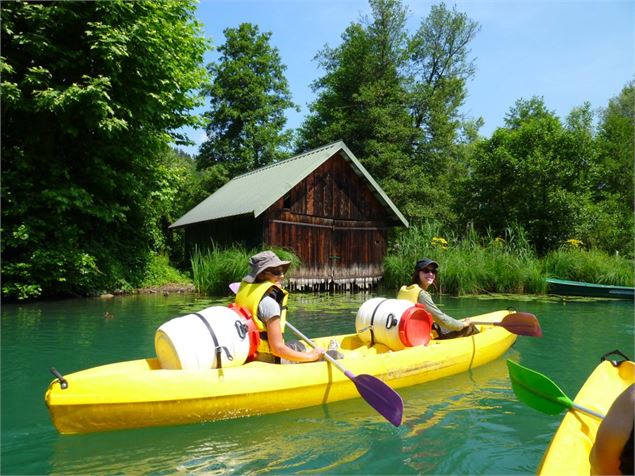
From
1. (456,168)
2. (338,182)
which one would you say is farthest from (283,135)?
(338,182)

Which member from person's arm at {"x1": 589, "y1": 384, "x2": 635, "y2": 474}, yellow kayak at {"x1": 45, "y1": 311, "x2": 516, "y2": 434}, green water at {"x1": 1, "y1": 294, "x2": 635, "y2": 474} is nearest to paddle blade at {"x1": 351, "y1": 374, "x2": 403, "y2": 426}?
green water at {"x1": 1, "y1": 294, "x2": 635, "y2": 474}

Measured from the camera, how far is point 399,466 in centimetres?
395

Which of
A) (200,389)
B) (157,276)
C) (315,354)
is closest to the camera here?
(200,389)

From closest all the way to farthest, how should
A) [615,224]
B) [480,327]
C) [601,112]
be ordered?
[480,327] → [615,224] → [601,112]

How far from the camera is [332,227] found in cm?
1816

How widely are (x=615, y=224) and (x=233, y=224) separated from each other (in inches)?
710

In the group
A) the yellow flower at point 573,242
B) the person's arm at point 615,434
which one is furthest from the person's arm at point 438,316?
the yellow flower at point 573,242

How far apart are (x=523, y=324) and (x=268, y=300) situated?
3.91m

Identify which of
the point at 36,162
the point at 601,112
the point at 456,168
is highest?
the point at 601,112

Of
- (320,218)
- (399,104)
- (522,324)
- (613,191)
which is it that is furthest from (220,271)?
(613,191)

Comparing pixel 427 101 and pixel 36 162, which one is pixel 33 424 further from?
pixel 427 101

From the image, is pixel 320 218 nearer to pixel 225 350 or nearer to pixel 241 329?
pixel 241 329

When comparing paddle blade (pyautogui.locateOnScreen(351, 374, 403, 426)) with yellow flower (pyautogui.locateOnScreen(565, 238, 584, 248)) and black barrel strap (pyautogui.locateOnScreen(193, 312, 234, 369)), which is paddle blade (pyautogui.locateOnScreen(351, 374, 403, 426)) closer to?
black barrel strap (pyautogui.locateOnScreen(193, 312, 234, 369))

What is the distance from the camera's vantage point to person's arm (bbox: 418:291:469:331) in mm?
6652
